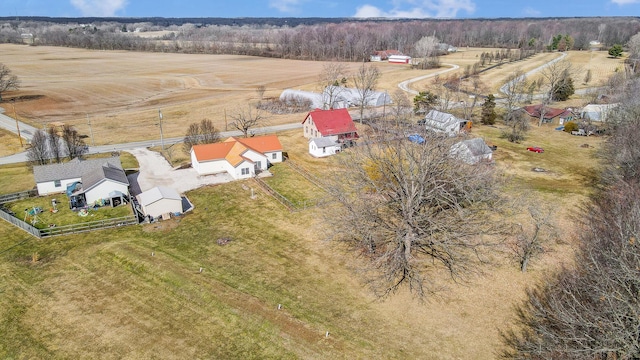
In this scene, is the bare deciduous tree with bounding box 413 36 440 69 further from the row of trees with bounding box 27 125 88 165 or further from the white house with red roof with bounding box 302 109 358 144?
the row of trees with bounding box 27 125 88 165

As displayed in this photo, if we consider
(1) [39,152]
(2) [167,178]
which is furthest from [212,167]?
(1) [39,152]

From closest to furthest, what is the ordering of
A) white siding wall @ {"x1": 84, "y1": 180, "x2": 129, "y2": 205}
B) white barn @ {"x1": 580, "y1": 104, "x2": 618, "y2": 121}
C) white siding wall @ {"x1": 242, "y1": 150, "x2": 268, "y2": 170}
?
white siding wall @ {"x1": 84, "y1": 180, "x2": 129, "y2": 205} → white siding wall @ {"x1": 242, "y1": 150, "x2": 268, "y2": 170} → white barn @ {"x1": 580, "y1": 104, "x2": 618, "y2": 121}

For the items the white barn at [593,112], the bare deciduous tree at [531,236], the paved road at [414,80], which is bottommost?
the bare deciduous tree at [531,236]

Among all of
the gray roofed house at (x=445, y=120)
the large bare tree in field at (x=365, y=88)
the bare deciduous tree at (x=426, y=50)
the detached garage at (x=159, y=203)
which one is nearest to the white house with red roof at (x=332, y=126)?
the large bare tree in field at (x=365, y=88)

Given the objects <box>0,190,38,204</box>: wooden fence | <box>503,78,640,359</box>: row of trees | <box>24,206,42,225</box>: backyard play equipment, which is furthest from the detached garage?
<box>503,78,640,359</box>: row of trees

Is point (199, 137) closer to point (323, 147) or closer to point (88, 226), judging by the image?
point (323, 147)

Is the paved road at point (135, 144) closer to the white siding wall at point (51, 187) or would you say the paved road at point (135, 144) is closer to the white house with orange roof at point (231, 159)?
the white house with orange roof at point (231, 159)
